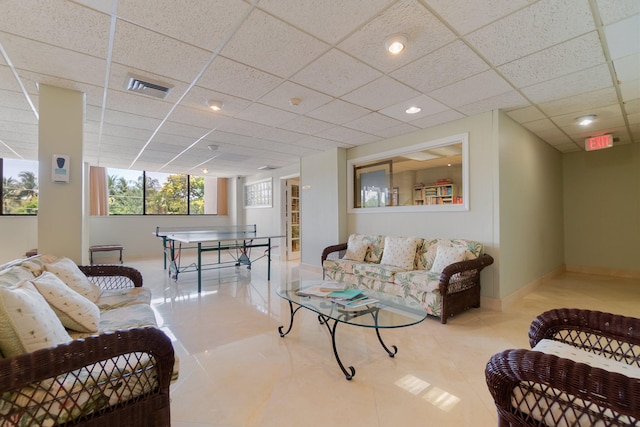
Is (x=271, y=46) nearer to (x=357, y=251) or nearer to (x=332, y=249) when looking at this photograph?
(x=357, y=251)

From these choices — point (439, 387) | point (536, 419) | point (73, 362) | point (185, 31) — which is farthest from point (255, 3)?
point (439, 387)

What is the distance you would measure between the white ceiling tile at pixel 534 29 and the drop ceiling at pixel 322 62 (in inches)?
0.4

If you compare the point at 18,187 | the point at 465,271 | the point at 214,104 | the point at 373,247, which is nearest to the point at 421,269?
the point at 465,271

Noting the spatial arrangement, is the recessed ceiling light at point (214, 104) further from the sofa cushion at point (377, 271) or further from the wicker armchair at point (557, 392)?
the wicker armchair at point (557, 392)

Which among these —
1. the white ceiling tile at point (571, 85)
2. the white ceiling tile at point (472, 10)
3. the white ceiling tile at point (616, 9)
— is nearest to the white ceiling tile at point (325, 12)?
the white ceiling tile at point (472, 10)

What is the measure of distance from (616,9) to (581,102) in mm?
1877

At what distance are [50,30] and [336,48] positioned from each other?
2019 mm

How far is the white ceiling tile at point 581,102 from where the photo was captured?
3.09 metres

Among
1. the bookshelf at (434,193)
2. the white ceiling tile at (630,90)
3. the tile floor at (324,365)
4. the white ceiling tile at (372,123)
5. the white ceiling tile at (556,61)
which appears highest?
the white ceiling tile at (372,123)

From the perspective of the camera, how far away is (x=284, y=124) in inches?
160

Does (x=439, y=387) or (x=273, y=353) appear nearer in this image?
(x=439, y=387)

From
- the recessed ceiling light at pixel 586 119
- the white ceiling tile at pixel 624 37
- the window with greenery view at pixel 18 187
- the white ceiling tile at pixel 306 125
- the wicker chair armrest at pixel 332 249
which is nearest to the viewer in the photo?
the white ceiling tile at pixel 624 37

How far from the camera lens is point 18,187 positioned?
6711 mm

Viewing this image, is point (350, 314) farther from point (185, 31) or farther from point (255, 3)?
point (185, 31)
